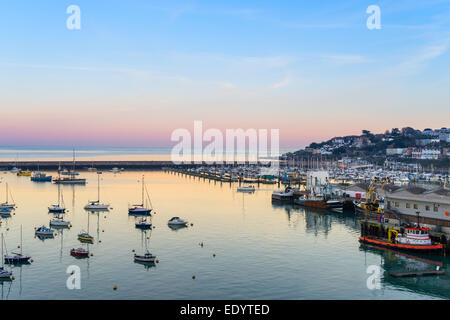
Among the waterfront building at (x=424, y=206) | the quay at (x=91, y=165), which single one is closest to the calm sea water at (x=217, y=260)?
the waterfront building at (x=424, y=206)

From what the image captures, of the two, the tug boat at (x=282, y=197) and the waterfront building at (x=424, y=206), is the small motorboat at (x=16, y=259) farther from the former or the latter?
the tug boat at (x=282, y=197)

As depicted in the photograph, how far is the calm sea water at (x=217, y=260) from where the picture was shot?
32.5 meters

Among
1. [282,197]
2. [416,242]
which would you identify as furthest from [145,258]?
[282,197]

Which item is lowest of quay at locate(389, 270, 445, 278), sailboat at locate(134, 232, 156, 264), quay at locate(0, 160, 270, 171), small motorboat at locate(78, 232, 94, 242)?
quay at locate(389, 270, 445, 278)

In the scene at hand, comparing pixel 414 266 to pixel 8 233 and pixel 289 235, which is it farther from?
pixel 8 233

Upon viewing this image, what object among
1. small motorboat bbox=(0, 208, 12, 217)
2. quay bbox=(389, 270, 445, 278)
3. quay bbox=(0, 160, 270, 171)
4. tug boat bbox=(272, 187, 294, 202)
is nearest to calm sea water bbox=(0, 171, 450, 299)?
quay bbox=(389, 270, 445, 278)

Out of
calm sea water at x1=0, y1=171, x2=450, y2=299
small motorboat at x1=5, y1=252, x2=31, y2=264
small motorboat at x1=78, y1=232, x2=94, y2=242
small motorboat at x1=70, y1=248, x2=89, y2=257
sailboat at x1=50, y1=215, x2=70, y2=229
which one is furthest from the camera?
sailboat at x1=50, y1=215, x2=70, y2=229

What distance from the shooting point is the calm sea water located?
32.5 m

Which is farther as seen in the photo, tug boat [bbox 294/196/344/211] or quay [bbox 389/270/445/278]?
tug boat [bbox 294/196/344/211]

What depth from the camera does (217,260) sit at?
40.6 metres

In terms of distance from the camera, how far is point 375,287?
33.8m

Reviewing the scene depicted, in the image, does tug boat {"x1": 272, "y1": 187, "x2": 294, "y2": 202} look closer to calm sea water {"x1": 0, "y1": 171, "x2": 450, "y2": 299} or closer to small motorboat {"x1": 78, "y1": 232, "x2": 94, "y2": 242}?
calm sea water {"x1": 0, "y1": 171, "x2": 450, "y2": 299}

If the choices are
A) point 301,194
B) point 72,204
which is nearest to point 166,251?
point 72,204
